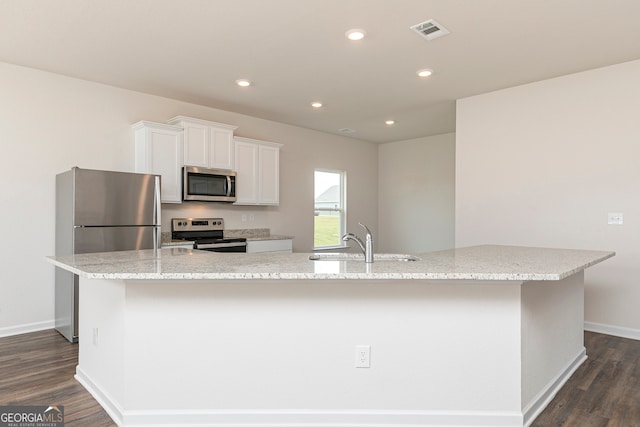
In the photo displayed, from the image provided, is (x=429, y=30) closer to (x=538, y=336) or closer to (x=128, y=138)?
(x=538, y=336)

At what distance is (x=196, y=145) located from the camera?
4625 millimetres

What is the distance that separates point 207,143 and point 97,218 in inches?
61.6

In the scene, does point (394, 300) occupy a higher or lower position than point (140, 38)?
lower

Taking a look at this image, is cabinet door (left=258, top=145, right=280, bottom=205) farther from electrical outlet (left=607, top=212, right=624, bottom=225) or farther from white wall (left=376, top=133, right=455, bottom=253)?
electrical outlet (left=607, top=212, right=624, bottom=225)

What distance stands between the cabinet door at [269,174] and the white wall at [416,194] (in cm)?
260

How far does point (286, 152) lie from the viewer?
6109 mm

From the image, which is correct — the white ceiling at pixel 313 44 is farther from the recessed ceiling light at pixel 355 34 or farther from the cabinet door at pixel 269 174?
the cabinet door at pixel 269 174

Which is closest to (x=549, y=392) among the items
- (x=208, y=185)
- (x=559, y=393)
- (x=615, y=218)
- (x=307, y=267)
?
(x=559, y=393)

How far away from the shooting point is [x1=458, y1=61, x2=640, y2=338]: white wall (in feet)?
12.1

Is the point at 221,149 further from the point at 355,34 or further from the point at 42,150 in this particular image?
the point at 355,34

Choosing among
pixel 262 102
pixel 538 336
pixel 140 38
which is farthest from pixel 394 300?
pixel 262 102

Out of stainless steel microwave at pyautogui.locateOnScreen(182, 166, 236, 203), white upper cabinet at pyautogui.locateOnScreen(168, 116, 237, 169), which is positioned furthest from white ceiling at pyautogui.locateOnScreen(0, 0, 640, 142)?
stainless steel microwave at pyautogui.locateOnScreen(182, 166, 236, 203)

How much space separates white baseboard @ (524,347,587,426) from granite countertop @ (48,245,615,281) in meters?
0.76

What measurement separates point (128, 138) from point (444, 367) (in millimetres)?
3895
